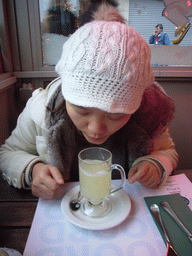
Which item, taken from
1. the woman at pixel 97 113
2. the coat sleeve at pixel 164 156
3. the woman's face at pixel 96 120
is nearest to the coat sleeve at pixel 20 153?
the woman at pixel 97 113

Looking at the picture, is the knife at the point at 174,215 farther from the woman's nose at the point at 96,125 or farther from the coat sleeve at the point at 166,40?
the coat sleeve at the point at 166,40

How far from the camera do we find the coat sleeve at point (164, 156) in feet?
2.75

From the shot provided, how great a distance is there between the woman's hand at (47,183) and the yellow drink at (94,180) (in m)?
0.10

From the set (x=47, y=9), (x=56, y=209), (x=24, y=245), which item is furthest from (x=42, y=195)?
(x=47, y=9)

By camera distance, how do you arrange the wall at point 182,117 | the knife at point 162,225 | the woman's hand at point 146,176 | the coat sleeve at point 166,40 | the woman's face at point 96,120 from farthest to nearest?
the wall at point 182,117 < the coat sleeve at point 166,40 < the woman's hand at point 146,176 < the woman's face at point 96,120 < the knife at point 162,225

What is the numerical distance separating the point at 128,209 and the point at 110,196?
0.34 ft

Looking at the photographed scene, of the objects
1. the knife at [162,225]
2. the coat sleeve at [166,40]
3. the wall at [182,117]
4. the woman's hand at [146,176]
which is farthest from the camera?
the wall at [182,117]

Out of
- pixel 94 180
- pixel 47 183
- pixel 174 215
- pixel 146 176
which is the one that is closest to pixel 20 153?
pixel 47 183

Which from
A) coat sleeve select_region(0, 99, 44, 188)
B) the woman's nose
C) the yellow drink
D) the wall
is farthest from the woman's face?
the wall

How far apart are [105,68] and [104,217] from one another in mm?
469

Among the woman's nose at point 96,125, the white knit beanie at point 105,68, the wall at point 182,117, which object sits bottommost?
the wall at point 182,117

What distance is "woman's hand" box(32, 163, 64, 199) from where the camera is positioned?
2.34 ft

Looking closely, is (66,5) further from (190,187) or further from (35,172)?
(190,187)

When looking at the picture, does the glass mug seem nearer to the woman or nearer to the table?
the woman
